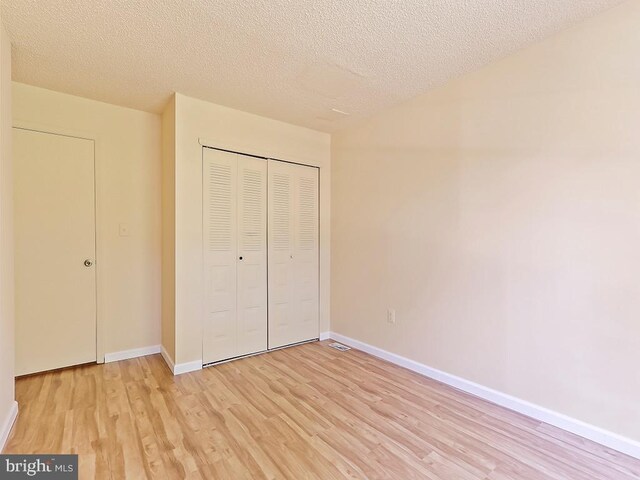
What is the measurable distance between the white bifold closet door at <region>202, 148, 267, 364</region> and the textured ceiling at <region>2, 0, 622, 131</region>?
69cm

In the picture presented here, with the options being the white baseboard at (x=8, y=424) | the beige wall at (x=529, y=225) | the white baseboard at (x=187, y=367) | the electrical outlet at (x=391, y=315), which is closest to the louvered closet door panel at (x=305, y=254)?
the beige wall at (x=529, y=225)

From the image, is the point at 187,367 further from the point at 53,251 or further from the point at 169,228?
the point at 53,251

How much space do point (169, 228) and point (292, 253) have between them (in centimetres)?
124

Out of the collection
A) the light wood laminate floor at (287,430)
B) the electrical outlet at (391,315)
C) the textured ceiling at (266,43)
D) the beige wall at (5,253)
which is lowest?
the light wood laminate floor at (287,430)

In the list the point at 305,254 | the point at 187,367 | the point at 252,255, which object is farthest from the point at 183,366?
the point at 305,254

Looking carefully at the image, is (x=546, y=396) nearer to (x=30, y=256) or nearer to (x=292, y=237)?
(x=292, y=237)

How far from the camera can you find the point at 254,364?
294 cm

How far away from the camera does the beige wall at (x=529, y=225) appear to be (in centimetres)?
175

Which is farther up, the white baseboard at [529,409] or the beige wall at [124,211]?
the beige wall at [124,211]

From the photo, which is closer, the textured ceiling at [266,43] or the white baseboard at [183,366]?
the textured ceiling at [266,43]

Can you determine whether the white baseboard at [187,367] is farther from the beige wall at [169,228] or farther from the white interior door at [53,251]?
the white interior door at [53,251]

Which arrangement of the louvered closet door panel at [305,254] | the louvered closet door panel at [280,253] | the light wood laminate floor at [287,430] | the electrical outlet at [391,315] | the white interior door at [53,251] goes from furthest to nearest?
the louvered closet door panel at [305,254] → the louvered closet door panel at [280,253] → the electrical outlet at [391,315] → the white interior door at [53,251] → the light wood laminate floor at [287,430]

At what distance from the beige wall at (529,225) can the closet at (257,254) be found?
0.87 meters

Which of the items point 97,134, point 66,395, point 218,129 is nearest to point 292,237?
point 218,129
